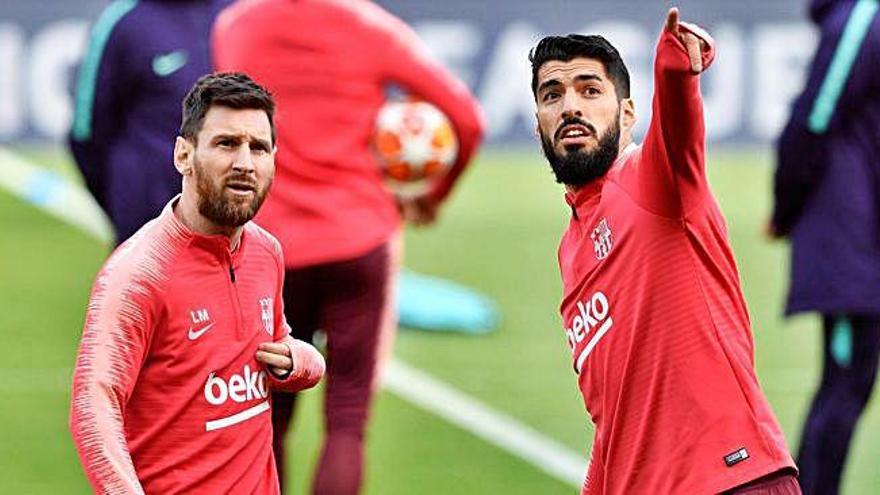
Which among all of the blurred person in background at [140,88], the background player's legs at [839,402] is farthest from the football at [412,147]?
the background player's legs at [839,402]

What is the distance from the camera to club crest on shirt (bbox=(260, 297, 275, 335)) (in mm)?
4750

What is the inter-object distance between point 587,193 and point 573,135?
21 cm

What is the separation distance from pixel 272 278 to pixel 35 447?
4.40 meters

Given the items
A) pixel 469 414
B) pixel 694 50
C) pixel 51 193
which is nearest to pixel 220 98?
pixel 694 50

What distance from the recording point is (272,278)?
486 centimetres

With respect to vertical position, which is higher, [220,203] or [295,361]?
[220,203]

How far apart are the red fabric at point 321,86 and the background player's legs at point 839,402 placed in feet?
5.20

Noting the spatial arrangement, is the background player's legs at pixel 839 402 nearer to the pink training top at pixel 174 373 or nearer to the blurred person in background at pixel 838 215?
the blurred person in background at pixel 838 215

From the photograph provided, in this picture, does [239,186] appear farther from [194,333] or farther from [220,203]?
[194,333]

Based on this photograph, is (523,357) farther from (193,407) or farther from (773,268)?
(193,407)

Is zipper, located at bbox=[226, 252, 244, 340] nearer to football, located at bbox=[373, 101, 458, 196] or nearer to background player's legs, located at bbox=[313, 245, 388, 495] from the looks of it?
background player's legs, located at bbox=[313, 245, 388, 495]

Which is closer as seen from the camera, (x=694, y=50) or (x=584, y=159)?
(x=694, y=50)

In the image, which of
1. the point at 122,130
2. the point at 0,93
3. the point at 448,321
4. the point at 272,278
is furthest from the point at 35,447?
the point at 0,93

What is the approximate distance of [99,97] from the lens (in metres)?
7.04
